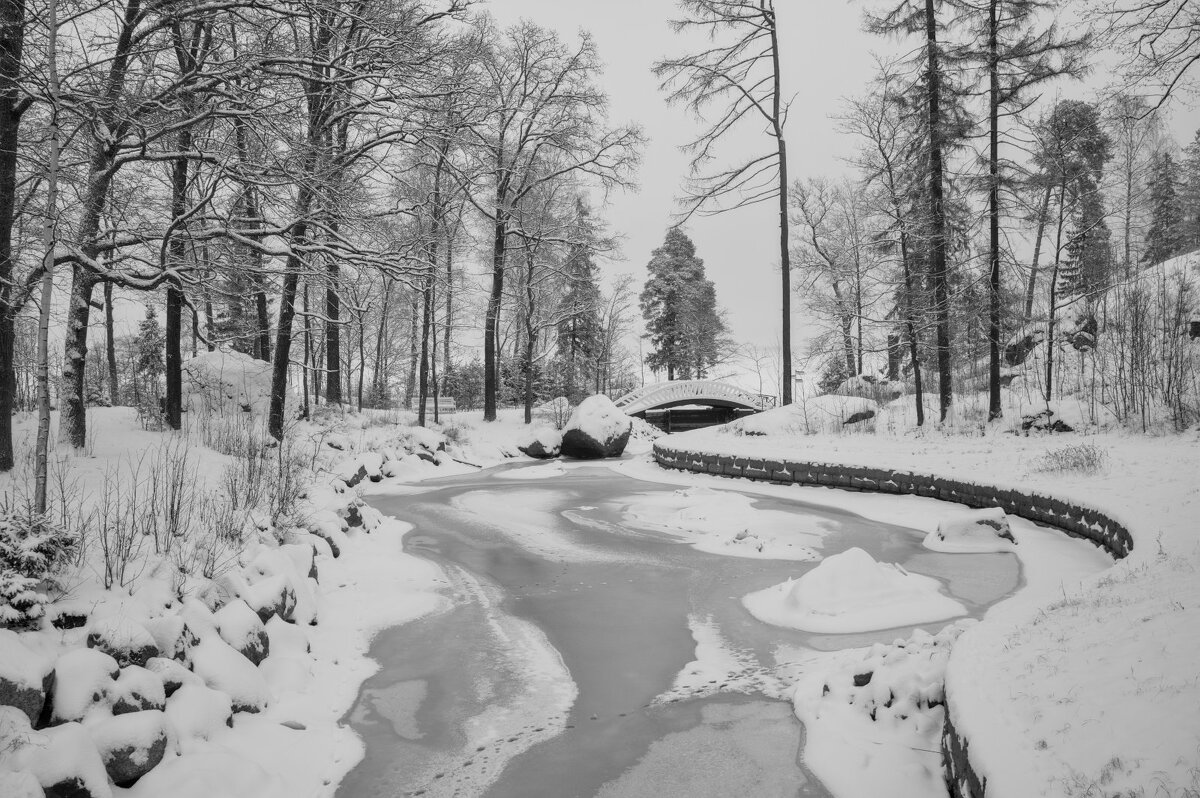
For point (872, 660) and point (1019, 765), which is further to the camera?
point (872, 660)

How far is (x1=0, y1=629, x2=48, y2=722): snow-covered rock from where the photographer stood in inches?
129

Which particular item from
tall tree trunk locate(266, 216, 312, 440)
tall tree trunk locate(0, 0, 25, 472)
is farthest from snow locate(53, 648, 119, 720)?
tall tree trunk locate(266, 216, 312, 440)

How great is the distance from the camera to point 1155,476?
8.64 metres

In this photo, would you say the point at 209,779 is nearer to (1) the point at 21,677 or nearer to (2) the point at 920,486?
(1) the point at 21,677

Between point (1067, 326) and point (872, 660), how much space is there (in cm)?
2442

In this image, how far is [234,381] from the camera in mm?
18625

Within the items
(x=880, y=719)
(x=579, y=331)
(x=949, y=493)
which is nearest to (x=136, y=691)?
(x=880, y=719)

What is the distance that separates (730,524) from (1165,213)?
4113 cm

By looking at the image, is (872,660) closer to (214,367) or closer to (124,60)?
(124,60)

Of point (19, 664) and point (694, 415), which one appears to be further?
point (694, 415)

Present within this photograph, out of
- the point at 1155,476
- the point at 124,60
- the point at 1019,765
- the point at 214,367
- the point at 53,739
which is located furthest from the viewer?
the point at 214,367

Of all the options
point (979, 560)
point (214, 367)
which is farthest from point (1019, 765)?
point (214, 367)

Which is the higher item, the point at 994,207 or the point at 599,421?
the point at 994,207

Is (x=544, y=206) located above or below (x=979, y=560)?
above
